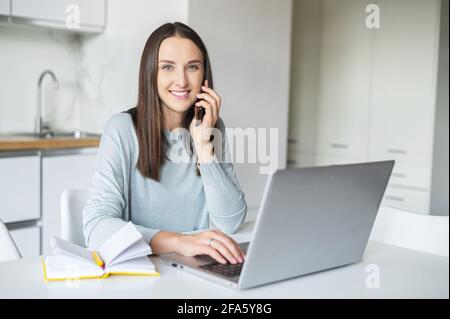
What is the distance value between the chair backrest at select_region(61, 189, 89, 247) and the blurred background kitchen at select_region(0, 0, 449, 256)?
98cm

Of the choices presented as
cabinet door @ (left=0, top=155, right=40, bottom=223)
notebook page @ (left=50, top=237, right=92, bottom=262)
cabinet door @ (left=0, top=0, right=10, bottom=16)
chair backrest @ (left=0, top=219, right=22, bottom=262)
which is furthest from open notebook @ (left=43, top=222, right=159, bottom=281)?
cabinet door @ (left=0, top=0, right=10, bottom=16)

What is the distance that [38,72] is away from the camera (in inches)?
112

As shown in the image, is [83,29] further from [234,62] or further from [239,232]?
[239,232]

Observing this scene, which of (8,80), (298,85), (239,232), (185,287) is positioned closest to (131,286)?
(185,287)

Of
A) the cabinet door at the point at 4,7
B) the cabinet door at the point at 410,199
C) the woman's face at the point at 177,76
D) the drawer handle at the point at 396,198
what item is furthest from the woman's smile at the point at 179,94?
the drawer handle at the point at 396,198

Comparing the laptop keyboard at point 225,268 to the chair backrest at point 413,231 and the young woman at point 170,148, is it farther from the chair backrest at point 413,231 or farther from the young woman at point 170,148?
the chair backrest at point 413,231

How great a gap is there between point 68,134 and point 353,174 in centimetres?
226

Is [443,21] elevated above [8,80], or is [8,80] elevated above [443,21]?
[443,21]

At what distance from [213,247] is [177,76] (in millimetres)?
550

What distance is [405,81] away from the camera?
3066 mm

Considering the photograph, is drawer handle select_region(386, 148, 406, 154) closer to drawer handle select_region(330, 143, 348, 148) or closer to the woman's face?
drawer handle select_region(330, 143, 348, 148)

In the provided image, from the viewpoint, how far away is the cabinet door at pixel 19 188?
7.38 ft

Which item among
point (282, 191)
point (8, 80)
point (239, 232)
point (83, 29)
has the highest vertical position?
point (83, 29)

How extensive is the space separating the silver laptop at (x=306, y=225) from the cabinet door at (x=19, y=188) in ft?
4.76
